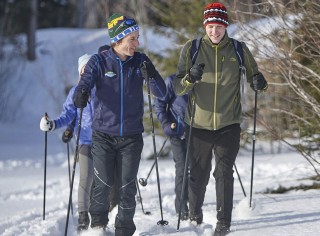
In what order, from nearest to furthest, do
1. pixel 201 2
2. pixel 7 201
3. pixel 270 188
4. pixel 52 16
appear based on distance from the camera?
pixel 270 188 < pixel 7 201 < pixel 201 2 < pixel 52 16

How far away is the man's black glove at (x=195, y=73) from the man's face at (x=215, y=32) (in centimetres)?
31

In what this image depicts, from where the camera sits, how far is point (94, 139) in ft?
17.7

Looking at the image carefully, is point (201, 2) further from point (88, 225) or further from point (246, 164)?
point (88, 225)

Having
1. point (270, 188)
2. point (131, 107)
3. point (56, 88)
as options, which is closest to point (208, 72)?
point (131, 107)

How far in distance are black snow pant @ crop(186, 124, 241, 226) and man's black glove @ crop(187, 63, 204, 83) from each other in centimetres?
54

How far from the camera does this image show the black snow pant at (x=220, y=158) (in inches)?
213

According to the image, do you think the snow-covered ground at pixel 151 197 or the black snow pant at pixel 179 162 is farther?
the black snow pant at pixel 179 162

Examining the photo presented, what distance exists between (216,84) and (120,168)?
3.56 feet

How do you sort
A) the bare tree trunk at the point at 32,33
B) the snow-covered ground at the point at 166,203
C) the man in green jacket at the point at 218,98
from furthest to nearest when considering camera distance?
the bare tree trunk at the point at 32,33 → the snow-covered ground at the point at 166,203 → the man in green jacket at the point at 218,98

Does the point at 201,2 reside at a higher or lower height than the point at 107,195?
higher

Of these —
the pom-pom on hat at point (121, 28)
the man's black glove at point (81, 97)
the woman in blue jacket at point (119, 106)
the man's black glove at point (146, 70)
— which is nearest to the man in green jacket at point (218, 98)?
the man's black glove at point (146, 70)

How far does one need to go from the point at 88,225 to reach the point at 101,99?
59.1 inches

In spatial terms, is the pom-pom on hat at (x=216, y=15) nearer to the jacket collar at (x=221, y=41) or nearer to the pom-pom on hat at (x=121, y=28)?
the jacket collar at (x=221, y=41)

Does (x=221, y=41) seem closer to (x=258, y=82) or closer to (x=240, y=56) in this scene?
(x=240, y=56)
